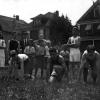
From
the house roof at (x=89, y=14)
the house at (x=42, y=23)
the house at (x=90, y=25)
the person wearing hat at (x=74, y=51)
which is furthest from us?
the house at (x=42, y=23)

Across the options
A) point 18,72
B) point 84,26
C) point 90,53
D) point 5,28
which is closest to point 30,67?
point 18,72

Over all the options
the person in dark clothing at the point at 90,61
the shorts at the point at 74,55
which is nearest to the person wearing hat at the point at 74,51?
the shorts at the point at 74,55

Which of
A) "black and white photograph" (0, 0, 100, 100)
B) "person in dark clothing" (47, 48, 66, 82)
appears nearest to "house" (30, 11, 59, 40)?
"black and white photograph" (0, 0, 100, 100)

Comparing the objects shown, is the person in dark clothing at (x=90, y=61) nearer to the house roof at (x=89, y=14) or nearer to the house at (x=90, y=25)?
the house at (x=90, y=25)

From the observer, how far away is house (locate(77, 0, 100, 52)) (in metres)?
54.5

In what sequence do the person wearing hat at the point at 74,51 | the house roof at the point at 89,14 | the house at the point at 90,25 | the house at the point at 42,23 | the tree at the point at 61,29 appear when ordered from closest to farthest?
the person wearing hat at the point at 74,51 → the house at the point at 90,25 → the house roof at the point at 89,14 → the tree at the point at 61,29 → the house at the point at 42,23

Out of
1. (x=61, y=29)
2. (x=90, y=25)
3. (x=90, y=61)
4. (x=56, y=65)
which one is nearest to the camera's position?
(x=90, y=61)

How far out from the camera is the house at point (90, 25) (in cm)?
5452

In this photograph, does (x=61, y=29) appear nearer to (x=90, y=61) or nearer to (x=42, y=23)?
(x=42, y=23)

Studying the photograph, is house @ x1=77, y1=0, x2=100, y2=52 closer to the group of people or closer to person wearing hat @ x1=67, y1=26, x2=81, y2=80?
person wearing hat @ x1=67, y1=26, x2=81, y2=80

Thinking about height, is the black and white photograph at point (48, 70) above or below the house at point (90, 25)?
below

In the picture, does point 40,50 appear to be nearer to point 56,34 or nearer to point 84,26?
point 84,26

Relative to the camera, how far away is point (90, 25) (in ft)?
184

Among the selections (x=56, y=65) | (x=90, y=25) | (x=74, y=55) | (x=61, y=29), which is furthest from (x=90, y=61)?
(x=61, y=29)
